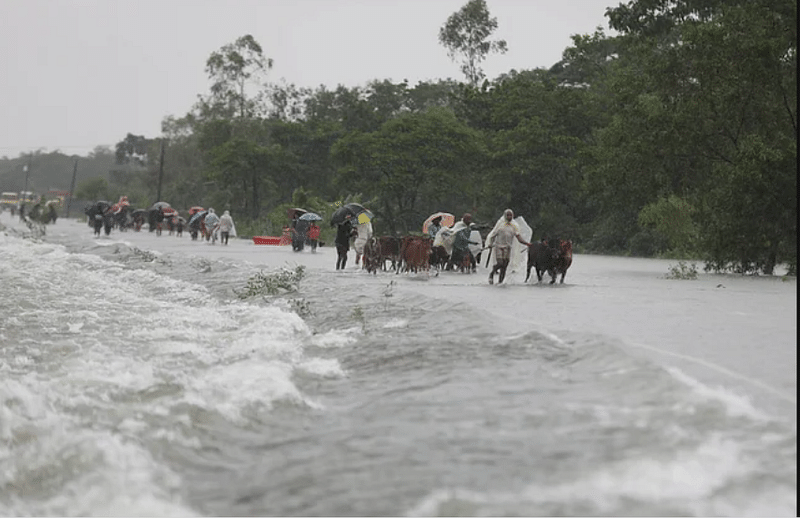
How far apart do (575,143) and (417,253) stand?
28.3 meters

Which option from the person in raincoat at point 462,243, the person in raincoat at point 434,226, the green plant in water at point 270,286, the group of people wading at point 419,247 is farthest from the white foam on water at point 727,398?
the person in raincoat at point 434,226

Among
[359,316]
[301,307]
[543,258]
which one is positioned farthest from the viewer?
[543,258]

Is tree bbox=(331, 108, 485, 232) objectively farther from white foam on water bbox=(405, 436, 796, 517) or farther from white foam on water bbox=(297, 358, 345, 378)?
white foam on water bbox=(405, 436, 796, 517)

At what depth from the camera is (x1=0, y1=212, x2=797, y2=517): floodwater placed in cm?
649

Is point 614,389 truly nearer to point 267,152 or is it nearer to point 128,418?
point 128,418

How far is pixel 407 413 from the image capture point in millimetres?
8500

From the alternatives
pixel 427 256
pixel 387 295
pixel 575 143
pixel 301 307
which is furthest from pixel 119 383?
pixel 575 143

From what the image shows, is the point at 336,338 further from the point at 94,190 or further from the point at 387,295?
the point at 94,190

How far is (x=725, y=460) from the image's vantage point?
6613 millimetres

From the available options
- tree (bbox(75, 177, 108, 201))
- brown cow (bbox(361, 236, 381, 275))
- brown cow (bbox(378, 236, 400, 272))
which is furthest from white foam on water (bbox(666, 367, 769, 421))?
tree (bbox(75, 177, 108, 201))

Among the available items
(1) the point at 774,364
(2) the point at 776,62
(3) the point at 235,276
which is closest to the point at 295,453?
(1) the point at 774,364

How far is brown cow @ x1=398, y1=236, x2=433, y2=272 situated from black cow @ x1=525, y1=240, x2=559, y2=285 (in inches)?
140

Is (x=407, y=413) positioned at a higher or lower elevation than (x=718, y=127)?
lower

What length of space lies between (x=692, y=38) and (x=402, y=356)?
20461 mm
